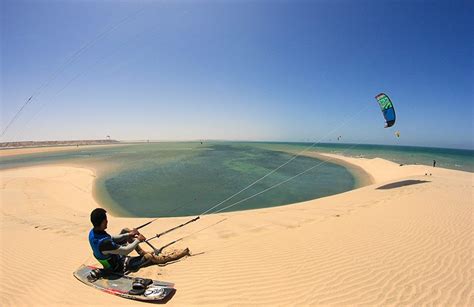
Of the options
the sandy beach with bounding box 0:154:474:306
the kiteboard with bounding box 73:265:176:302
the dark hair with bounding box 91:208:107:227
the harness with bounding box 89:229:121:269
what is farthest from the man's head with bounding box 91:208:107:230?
the sandy beach with bounding box 0:154:474:306

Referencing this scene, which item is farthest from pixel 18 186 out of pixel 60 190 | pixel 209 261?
pixel 209 261

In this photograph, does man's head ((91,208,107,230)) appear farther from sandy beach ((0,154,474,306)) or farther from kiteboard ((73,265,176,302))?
sandy beach ((0,154,474,306))

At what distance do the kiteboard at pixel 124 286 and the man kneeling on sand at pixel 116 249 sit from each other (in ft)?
1.02

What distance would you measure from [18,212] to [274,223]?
13963 millimetres

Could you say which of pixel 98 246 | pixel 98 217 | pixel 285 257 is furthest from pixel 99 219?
pixel 285 257

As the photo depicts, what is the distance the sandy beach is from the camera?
186 inches

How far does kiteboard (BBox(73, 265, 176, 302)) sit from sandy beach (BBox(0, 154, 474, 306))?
0.14 meters

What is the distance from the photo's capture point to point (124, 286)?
481cm

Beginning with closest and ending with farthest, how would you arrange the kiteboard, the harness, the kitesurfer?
the kiteboard < the kitesurfer < the harness

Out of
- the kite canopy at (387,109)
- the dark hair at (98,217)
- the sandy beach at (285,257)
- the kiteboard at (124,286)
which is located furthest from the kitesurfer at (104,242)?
the kite canopy at (387,109)

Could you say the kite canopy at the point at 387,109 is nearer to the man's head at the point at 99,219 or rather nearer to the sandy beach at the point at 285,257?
the sandy beach at the point at 285,257

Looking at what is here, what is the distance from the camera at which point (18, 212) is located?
11.6m

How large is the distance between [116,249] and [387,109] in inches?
826

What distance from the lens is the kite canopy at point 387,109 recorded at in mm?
17531
